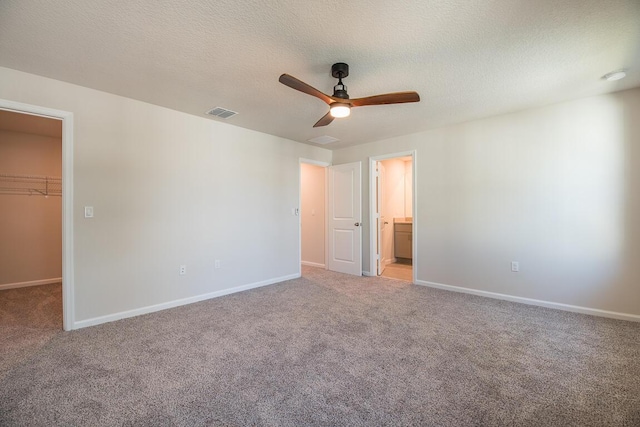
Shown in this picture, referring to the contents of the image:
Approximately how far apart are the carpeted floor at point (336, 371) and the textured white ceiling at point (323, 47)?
2380mm

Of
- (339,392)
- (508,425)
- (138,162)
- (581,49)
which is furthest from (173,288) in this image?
(581,49)

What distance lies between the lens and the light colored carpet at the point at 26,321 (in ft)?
7.62

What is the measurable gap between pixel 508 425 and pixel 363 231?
12.2 feet

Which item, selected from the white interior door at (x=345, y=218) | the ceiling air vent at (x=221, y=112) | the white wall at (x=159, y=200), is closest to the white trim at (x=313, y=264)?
the white interior door at (x=345, y=218)

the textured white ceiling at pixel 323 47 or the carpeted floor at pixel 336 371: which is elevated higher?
the textured white ceiling at pixel 323 47

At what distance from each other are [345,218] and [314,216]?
88cm

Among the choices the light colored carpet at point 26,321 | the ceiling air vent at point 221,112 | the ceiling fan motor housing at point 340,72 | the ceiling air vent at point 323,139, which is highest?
the ceiling air vent at point 221,112

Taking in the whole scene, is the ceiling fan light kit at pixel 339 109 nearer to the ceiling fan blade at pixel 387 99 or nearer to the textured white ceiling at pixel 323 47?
the ceiling fan blade at pixel 387 99

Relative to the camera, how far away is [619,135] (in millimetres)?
2955

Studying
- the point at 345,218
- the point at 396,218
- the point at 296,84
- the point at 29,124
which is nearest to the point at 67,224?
the point at 29,124

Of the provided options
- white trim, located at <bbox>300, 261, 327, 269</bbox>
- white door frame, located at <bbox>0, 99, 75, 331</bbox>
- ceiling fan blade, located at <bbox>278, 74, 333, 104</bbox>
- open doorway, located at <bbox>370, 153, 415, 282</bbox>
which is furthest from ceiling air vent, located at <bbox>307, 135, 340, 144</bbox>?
white door frame, located at <bbox>0, 99, 75, 331</bbox>

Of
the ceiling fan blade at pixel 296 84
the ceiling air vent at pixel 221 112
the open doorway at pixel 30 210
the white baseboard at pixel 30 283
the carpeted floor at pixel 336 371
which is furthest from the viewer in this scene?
the white baseboard at pixel 30 283

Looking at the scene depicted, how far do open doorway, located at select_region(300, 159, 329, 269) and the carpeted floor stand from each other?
2662 mm

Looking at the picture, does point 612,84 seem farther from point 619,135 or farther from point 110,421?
point 110,421
